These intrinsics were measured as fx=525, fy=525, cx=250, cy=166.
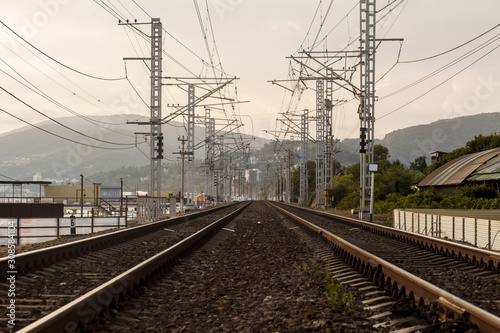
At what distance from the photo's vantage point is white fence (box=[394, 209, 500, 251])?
13820mm

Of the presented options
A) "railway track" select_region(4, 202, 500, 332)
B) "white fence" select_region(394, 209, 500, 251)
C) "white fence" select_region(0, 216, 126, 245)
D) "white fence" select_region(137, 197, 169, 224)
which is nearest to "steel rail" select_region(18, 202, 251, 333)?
"railway track" select_region(4, 202, 500, 332)

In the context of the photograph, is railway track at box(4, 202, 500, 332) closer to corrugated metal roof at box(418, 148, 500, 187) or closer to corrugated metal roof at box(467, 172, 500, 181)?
corrugated metal roof at box(467, 172, 500, 181)

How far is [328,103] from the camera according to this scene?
4791cm

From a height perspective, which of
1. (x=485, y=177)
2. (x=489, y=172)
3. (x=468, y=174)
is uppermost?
(x=489, y=172)

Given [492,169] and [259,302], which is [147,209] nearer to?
[492,169]

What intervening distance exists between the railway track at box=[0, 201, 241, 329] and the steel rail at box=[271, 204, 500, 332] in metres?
4.00

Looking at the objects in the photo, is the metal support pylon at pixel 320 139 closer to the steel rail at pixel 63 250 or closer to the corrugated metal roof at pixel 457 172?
the corrugated metal roof at pixel 457 172

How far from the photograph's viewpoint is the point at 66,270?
9039mm

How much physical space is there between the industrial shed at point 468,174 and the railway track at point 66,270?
91.0ft

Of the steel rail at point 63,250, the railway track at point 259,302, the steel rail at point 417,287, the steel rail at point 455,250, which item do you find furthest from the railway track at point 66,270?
the steel rail at point 455,250

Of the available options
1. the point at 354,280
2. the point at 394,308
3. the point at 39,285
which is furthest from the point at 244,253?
the point at 394,308

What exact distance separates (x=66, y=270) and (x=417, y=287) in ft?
19.6

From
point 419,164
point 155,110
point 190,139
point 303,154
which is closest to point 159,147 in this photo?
point 155,110

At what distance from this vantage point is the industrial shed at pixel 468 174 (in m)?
35.4
